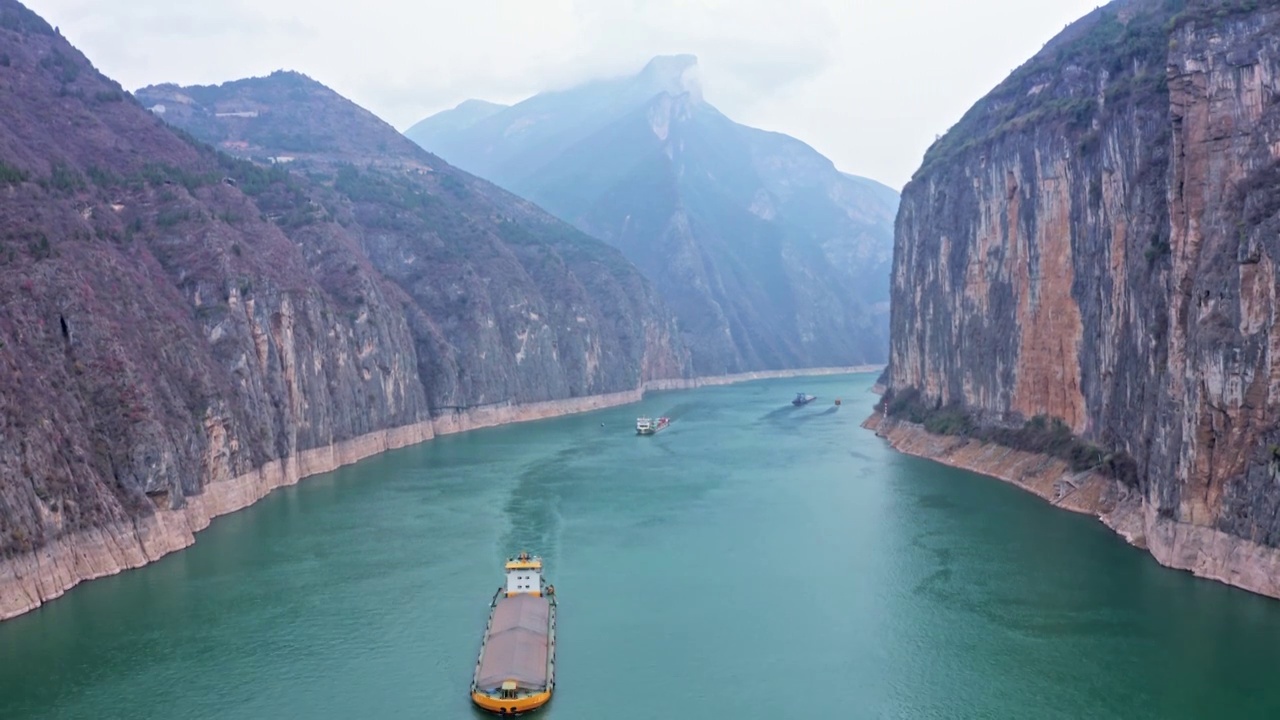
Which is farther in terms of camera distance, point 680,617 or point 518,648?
point 680,617

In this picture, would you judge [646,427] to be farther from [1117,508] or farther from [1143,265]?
[1143,265]

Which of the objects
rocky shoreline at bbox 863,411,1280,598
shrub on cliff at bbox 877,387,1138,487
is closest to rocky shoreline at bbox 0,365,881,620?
rocky shoreline at bbox 863,411,1280,598

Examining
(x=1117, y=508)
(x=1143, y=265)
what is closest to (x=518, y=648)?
(x=1117, y=508)

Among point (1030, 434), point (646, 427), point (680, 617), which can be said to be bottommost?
point (646, 427)

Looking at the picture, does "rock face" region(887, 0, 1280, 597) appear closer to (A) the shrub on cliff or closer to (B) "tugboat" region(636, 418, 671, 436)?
(A) the shrub on cliff

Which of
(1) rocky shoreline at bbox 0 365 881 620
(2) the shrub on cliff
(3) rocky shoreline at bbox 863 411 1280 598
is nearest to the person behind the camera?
(3) rocky shoreline at bbox 863 411 1280 598
